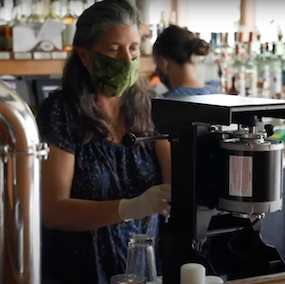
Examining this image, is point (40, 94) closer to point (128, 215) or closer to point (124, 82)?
point (124, 82)

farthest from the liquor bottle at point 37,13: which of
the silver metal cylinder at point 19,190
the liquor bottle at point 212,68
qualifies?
the silver metal cylinder at point 19,190

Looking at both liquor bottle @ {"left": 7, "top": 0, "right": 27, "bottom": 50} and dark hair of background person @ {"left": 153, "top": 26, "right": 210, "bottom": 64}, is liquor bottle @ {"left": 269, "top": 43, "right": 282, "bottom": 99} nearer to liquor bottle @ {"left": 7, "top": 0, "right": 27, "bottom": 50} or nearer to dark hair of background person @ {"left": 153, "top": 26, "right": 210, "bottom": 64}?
dark hair of background person @ {"left": 153, "top": 26, "right": 210, "bottom": 64}

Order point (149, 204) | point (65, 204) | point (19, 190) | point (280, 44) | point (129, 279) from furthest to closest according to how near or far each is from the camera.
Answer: point (280, 44) → point (65, 204) → point (149, 204) → point (129, 279) → point (19, 190)

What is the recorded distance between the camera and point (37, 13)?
12.4ft

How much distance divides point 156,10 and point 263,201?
328 cm

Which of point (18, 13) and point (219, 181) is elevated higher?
point (18, 13)

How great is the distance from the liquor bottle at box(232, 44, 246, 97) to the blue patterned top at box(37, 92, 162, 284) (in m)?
2.63

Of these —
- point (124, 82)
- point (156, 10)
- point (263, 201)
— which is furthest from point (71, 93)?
point (156, 10)

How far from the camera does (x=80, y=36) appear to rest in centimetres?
200

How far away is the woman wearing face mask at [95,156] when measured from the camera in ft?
6.07

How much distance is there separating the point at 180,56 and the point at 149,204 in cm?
157

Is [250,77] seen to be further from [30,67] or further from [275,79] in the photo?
[30,67]

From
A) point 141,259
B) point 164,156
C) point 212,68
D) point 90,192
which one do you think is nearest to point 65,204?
point 90,192

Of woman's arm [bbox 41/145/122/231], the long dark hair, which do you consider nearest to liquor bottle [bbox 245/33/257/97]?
the long dark hair
